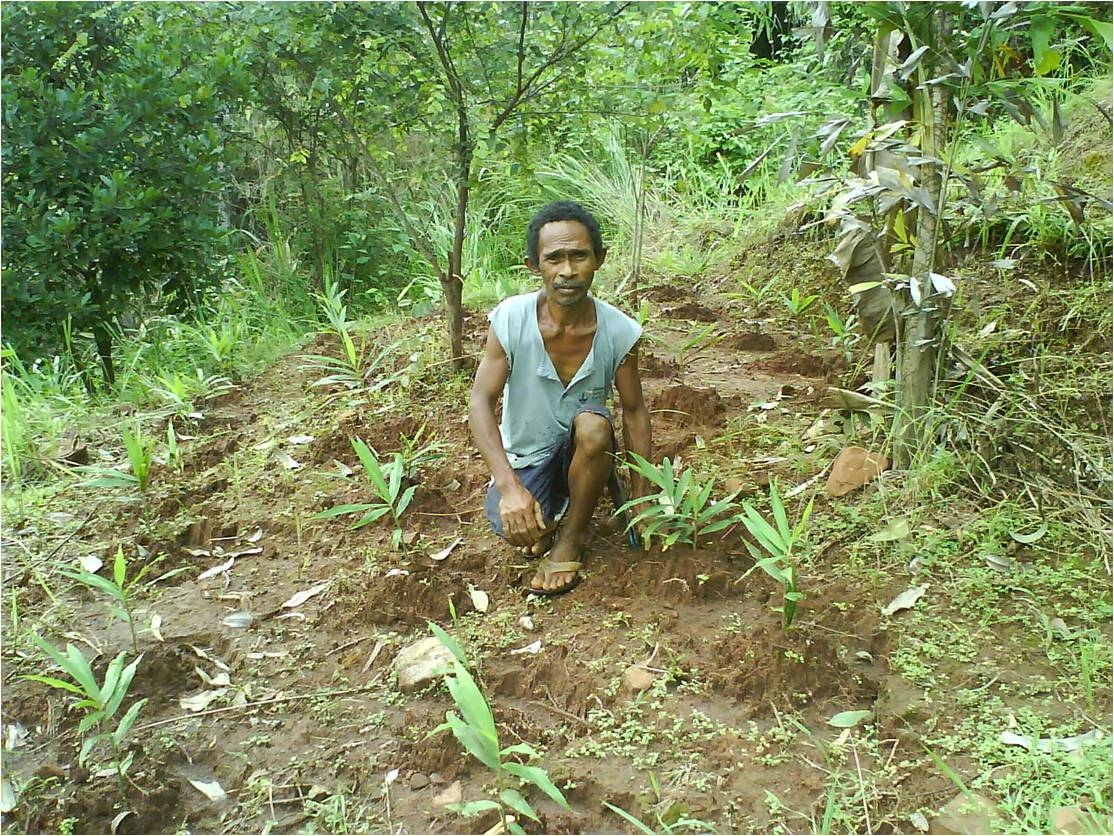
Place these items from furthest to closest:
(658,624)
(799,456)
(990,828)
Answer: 1. (799,456)
2. (658,624)
3. (990,828)

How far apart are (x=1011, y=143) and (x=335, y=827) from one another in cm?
445

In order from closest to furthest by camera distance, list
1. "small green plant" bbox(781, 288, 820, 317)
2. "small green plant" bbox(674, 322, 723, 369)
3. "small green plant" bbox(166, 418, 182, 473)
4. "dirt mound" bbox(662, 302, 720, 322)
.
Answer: "small green plant" bbox(166, 418, 182, 473) < "small green plant" bbox(674, 322, 723, 369) < "small green plant" bbox(781, 288, 820, 317) < "dirt mound" bbox(662, 302, 720, 322)

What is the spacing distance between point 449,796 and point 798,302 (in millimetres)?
3572

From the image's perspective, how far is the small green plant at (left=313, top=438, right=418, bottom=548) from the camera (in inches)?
123

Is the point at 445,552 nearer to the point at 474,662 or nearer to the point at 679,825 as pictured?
the point at 474,662

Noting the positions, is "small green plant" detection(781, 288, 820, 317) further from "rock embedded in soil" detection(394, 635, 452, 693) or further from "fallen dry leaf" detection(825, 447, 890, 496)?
"rock embedded in soil" detection(394, 635, 452, 693)

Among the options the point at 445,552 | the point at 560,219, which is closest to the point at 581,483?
the point at 445,552

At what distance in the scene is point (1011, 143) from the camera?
4703mm

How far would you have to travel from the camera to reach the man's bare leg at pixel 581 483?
111 inches

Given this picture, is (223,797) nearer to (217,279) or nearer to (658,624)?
(658,624)

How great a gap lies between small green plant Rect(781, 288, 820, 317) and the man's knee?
2399 mm

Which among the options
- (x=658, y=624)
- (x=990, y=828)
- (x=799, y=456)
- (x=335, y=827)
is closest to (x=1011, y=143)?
(x=799, y=456)

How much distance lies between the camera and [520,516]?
2.77 meters

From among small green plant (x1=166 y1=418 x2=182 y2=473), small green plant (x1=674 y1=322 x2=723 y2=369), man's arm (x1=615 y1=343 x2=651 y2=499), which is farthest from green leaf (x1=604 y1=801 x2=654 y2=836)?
small green plant (x1=674 y1=322 x2=723 y2=369)
